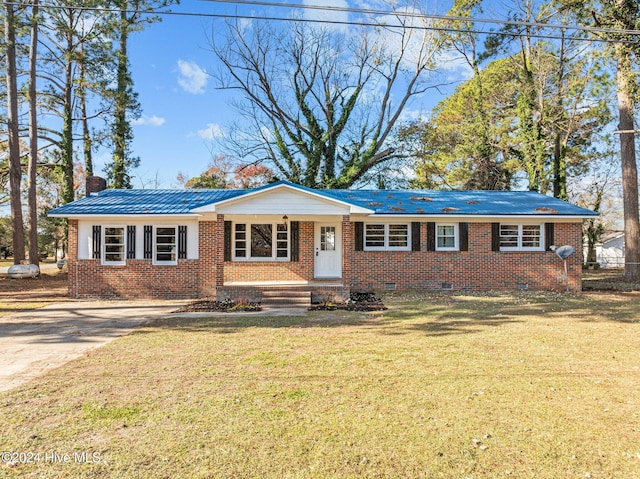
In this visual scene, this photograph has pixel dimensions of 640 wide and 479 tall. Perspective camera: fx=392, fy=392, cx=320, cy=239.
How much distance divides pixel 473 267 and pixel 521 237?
228cm

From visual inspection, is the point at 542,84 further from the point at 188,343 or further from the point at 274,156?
the point at 188,343

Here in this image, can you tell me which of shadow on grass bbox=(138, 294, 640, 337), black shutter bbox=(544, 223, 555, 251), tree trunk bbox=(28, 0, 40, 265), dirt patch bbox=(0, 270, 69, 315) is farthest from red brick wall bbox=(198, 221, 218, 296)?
black shutter bbox=(544, 223, 555, 251)

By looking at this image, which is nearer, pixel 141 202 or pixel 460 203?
pixel 141 202

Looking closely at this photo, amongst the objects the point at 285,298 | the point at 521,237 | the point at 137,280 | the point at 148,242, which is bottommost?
the point at 285,298

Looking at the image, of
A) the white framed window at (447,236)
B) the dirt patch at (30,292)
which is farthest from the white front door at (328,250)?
the dirt patch at (30,292)

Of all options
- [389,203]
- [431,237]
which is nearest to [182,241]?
[389,203]

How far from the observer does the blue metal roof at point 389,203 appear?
1387 centimetres

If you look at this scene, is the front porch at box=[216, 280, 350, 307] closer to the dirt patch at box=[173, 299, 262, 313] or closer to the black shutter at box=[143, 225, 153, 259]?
the dirt patch at box=[173, 299, 262, 313]

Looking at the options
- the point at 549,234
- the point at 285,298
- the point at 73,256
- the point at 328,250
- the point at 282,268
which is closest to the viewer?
the point at 285,298

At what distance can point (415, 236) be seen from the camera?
591 inches

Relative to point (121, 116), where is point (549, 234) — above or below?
below

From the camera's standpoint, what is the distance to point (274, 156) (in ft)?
85.6

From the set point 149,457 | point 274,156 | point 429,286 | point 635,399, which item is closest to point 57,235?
point 274,156

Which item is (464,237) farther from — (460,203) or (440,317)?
(440,317)
